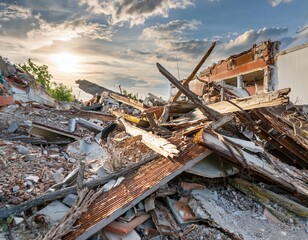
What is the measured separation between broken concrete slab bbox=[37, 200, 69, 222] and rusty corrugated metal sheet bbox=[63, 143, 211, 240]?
301 millimetres

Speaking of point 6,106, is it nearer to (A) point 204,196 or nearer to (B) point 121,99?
(B) point 121,99

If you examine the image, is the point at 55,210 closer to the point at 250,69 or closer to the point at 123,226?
the point at 123,226

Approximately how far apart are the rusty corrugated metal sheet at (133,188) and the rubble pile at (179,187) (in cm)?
1

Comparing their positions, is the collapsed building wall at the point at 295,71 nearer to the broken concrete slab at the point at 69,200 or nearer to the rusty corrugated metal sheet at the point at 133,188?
the rusty corrugated metal sheet at the point at 133,188

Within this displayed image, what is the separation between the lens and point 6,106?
395 inches

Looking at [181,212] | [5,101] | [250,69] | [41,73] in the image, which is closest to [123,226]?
[181,212]

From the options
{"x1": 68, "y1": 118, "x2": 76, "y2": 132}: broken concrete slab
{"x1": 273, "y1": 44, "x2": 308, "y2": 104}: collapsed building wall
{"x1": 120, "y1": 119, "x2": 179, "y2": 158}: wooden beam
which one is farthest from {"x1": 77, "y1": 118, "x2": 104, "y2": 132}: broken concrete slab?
{"x1": 273, "y1": 44, "x2": 308, "y2": 104}: collapsed building wall

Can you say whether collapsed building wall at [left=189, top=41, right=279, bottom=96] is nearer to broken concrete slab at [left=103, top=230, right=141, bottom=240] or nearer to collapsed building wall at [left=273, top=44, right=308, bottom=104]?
collapsed building wall at [left=273, top=44, right=308, bottom=104]

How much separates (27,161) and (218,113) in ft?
10.7

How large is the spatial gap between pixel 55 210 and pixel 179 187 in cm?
147

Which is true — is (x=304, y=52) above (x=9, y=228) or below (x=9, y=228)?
above

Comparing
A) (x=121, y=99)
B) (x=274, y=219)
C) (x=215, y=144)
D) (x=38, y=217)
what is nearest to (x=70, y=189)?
(x=38, y=217)

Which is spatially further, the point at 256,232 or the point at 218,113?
the point at 218,113

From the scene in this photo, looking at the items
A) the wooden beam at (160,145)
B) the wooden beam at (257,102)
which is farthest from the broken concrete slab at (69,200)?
the wooden beam at (257,102)
